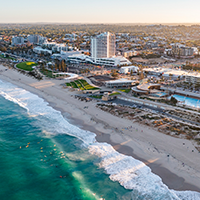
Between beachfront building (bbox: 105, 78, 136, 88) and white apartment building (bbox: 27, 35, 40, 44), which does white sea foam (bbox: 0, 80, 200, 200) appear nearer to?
beachfront building (bbox: 105, 78, 136, 88)

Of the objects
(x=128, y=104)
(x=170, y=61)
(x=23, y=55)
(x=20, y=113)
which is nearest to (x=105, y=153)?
(x=128, y=104)

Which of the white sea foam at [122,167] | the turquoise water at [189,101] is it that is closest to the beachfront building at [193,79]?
the turquoise water at [189,101]

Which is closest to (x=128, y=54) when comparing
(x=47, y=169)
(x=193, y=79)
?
(x=193, y=79)

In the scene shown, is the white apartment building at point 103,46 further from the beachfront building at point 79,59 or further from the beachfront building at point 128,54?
the beachfront building at point 128,54

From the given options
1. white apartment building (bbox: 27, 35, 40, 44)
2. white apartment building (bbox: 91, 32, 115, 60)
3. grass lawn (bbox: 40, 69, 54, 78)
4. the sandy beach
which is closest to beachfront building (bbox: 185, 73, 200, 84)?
the sandy beach

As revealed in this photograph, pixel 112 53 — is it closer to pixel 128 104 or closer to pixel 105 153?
pixel 128 104

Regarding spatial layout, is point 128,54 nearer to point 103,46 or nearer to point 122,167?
point 103,46

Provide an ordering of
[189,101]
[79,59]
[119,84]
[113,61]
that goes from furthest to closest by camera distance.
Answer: [79,59]
[113,61]
[119,84]
[189,101]
